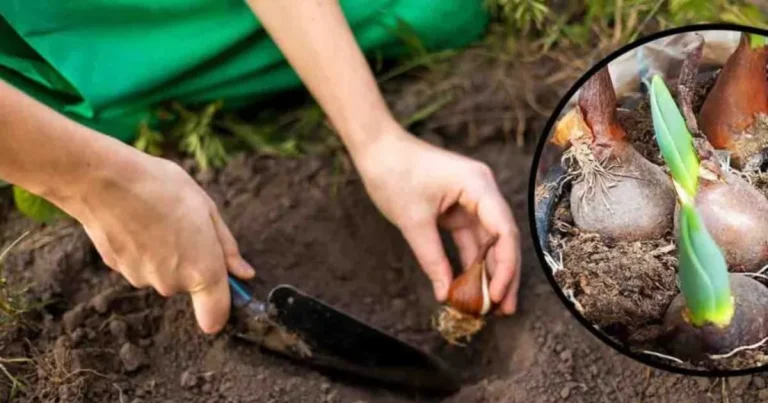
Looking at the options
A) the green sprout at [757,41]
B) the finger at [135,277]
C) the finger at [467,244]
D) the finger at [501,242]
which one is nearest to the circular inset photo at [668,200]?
the green sprout at [757,41]

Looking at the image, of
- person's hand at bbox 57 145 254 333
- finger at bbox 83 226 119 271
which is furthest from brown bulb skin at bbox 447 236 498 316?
finger at bbox 83 226 119 271

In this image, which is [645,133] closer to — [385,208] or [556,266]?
[556,266]

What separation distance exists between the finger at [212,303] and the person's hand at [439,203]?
0.25 metres

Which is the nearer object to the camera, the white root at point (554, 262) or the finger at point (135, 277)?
the white root at point (554, 262)

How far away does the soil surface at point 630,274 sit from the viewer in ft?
3.05

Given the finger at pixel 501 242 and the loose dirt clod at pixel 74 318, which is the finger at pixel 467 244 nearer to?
the finger at pixel 501 242

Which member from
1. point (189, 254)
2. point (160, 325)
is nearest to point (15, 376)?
point (160, 325)

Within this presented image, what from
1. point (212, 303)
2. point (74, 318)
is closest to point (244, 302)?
point (212, 303)

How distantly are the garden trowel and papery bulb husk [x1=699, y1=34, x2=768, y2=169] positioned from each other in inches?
19.8

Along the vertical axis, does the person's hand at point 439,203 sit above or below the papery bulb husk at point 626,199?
below

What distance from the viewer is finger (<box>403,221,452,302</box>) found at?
1.25 m

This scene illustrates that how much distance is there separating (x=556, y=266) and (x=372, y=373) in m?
0.38

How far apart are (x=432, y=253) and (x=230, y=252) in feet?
0.85

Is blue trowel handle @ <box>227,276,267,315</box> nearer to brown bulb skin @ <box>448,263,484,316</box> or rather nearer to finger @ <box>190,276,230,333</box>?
finger @ <box>190,276,230,333</box>
